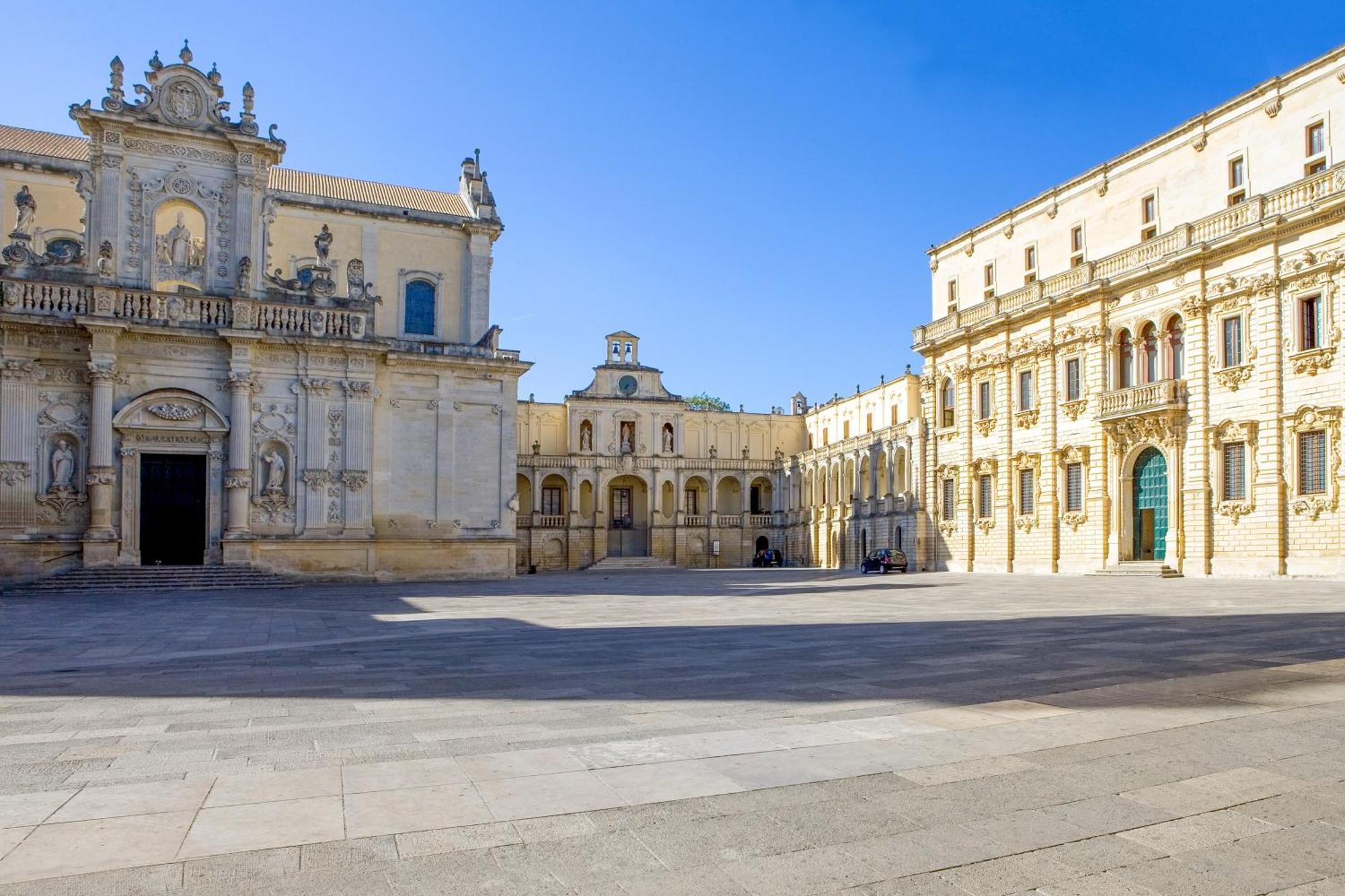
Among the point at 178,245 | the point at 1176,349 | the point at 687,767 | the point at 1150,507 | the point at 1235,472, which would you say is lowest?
the point at 687,767

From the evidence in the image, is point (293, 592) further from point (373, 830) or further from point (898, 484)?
point (898, 484)

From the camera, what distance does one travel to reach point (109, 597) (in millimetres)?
25578

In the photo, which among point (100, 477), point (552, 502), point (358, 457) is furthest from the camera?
point (552, 502)

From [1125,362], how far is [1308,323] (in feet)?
24.9

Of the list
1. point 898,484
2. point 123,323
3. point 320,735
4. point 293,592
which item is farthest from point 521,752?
point 898,484

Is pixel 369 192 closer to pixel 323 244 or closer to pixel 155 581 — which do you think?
pixel 323 244

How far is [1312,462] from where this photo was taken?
2975cm

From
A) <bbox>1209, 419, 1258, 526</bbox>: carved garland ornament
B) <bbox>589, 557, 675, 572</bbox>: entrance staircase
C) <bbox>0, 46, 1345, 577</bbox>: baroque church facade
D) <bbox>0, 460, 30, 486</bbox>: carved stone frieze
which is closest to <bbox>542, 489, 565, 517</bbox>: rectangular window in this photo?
<bbox>589, 557, 675, 572</bbox>: entrance staircase

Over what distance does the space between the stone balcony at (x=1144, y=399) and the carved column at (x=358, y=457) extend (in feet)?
87.4

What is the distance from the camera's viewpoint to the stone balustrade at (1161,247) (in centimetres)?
2975

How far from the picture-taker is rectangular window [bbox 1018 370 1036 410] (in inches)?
1641

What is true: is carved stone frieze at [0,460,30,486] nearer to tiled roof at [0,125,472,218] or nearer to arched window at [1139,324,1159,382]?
tiled roof at [0,125,472,218]

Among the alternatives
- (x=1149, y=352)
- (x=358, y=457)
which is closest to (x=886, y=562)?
(x=1149, y=352)

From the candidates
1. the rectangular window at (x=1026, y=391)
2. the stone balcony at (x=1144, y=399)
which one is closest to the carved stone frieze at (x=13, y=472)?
the stone balcony at (x=1144, y=399)
